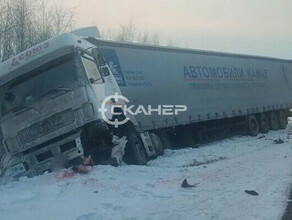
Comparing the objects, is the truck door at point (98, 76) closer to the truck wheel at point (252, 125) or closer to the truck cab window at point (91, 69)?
the truck cab window at point (91, 69)

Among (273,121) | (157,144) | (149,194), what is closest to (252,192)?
(149,194)

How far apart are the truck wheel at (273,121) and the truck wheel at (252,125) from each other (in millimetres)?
2507

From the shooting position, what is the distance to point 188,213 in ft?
19.8

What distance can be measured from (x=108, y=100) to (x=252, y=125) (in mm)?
12926

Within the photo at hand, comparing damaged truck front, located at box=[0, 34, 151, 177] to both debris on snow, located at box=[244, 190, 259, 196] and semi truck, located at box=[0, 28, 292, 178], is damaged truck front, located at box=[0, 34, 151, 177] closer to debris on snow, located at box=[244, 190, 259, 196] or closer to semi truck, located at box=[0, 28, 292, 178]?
semi truck, located at box=[0, 28, 292, 178]

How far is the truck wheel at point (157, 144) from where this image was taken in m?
12.6

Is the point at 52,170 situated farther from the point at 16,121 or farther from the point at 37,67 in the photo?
the point at 37,67

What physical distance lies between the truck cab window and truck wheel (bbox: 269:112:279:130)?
16455 mm

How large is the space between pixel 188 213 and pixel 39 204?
2.18 m

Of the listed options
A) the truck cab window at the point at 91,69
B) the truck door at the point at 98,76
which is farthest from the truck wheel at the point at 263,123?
the truck cab window at the point at 91,69

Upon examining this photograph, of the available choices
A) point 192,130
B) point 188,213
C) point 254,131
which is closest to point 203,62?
point 192,130

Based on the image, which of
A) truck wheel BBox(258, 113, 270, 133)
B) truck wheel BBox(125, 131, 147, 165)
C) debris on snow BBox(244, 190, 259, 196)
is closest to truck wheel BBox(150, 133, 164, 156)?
truck wheel BBox(125, 131, 147, 165)

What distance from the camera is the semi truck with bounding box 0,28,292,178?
8.76 m

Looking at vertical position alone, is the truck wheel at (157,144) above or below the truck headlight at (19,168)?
below
